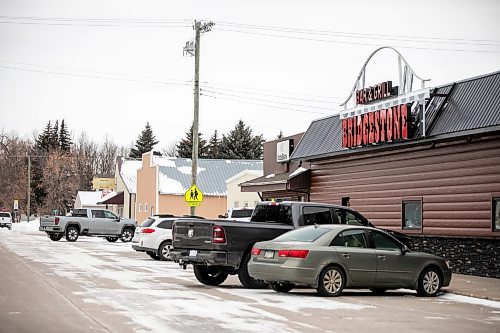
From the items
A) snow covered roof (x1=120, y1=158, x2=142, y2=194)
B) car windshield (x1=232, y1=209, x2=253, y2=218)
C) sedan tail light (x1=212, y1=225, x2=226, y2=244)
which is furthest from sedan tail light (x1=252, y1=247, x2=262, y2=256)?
snow covered roof (x1=120, y1=158, x2=142, y2=194)

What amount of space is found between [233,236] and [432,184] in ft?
29.6

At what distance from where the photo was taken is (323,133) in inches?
1270

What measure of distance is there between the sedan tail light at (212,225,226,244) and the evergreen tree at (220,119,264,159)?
80.4 m

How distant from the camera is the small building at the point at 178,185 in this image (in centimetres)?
6519

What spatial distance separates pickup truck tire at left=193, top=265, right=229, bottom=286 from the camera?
19.3 metres

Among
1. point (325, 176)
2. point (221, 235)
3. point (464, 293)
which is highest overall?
point (325, 176)

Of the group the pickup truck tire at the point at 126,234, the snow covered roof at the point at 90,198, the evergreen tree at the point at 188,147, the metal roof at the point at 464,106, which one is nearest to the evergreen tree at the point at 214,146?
the evergreen tree at the point at 188,147

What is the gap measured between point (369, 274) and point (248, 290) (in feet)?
9.03

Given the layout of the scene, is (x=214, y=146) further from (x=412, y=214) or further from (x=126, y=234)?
(x=412, y=214)

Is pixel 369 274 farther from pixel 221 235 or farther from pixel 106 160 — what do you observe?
pixel 106 160

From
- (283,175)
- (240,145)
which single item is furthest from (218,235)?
(240,145)

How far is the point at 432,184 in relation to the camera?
24.7 meters

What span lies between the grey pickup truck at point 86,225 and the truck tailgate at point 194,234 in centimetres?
2878

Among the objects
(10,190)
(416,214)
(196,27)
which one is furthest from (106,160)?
(416,214)
